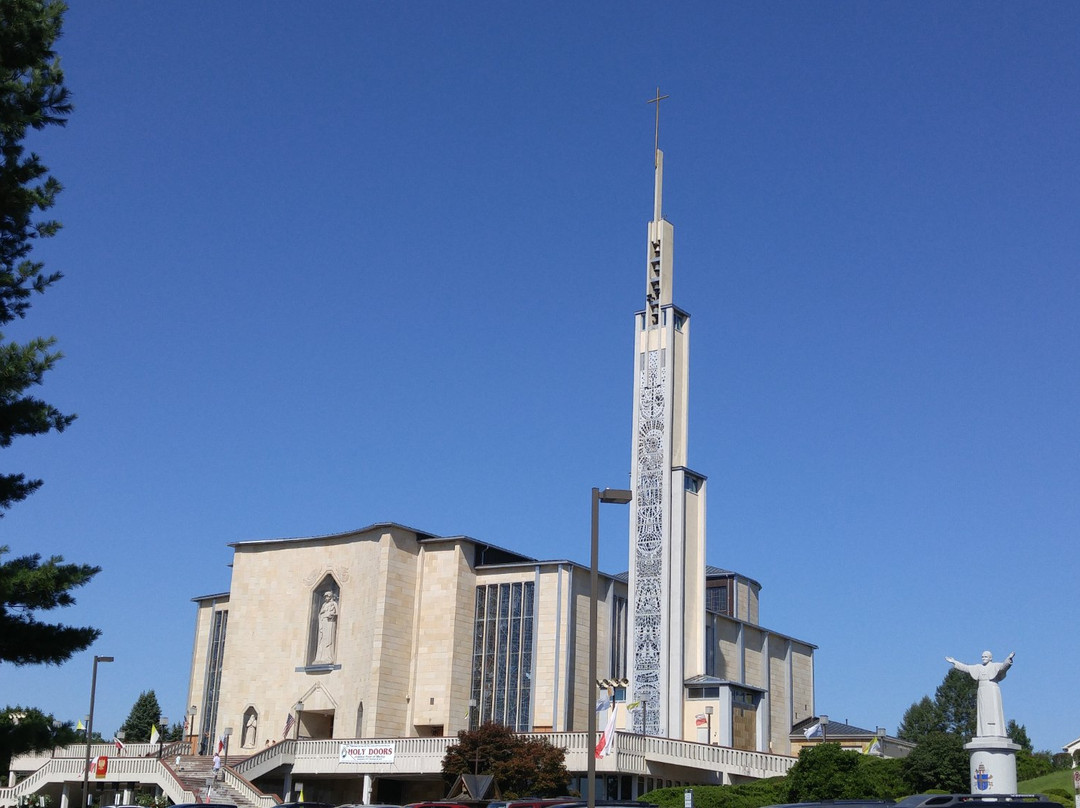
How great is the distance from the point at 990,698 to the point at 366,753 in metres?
28.7

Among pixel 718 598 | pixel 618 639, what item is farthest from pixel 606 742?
pixel 718 598

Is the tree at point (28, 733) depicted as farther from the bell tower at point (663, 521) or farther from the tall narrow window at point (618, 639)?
the tall narrow window at point (618, 639)

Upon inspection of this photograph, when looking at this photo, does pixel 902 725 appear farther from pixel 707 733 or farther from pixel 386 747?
pixel 386 747

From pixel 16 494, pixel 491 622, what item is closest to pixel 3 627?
pixel 16 494

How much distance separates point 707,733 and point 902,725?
59833 mm

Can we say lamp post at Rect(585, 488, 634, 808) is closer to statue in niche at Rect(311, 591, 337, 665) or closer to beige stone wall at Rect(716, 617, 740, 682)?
statue in niche at Rect(311, 591, 337, 665)

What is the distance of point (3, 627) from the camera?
19.9 metres

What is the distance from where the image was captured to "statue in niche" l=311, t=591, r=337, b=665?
61.5m

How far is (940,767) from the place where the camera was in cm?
4200

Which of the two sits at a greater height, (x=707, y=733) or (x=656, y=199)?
(x=656, y=199)

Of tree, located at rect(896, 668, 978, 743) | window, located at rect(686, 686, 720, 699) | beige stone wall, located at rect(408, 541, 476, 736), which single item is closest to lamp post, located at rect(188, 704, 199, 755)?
beige stone wall, located at rect(408, 541, 476, 736)

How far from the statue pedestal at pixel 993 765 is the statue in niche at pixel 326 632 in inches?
1424

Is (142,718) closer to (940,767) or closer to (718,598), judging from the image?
(718,598)

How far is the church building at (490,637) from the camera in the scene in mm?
54219
